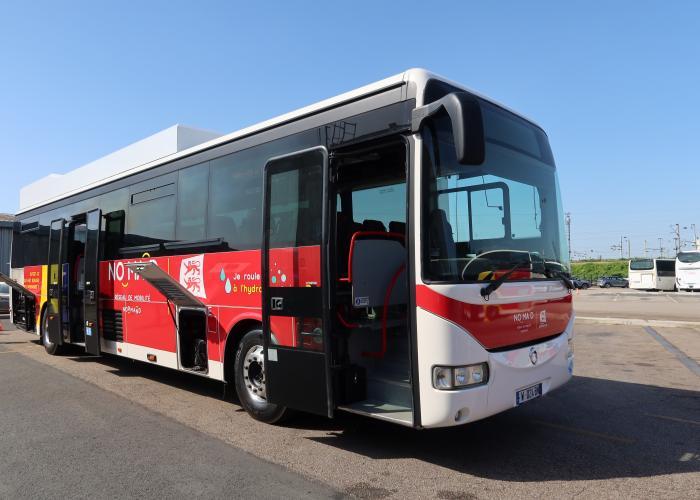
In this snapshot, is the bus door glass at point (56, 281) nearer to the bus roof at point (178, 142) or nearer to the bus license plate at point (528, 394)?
the bus roof at point (178, 142)

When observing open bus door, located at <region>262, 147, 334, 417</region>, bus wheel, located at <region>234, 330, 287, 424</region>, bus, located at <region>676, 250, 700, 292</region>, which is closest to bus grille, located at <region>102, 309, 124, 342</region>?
bus wheel, located at <region>234, 330, 287, 424</region>

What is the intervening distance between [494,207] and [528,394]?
1.72 meters

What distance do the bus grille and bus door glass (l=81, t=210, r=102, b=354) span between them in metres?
0.13

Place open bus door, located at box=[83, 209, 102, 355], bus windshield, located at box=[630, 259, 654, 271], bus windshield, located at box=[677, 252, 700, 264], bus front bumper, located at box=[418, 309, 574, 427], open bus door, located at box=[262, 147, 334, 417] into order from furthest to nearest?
bus windshield, located at box=[630, 259, 654, 271], bus windshield, located at box=[677, 252, 700, 264], open bus door, located at box=[83, 209, 102, 355], open bus door, located at box=[262, 147, 334, 417], bus front bumper, located at box=[418, 309, 574, 427]

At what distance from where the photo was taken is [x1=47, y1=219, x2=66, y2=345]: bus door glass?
10219 mm

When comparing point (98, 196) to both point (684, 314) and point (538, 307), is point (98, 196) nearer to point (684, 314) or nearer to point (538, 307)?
point (538, 307)

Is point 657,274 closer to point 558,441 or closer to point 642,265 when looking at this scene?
point 642,265

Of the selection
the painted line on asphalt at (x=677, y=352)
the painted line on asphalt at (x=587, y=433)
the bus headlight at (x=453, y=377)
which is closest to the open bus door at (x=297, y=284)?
the bus headlight at (x=453, y=377)

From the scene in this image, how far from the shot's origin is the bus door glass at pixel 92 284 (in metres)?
8.99

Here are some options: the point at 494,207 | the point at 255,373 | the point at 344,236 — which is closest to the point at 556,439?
the point at 494,207

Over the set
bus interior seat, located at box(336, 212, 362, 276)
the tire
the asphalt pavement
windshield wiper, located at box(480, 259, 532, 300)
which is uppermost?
bus interior seat, located at box(336, 212, 362, 276)

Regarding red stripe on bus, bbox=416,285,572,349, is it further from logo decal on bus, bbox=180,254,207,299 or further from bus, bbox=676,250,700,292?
bus, bbox=676,250,700,292

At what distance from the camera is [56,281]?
10.4 metres

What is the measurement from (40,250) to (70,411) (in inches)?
253
